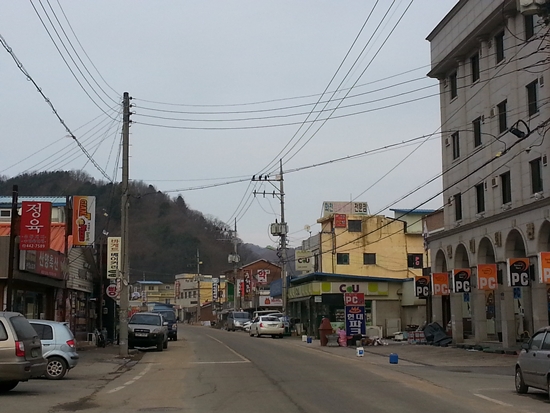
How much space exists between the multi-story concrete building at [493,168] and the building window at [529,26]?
54 millimetres

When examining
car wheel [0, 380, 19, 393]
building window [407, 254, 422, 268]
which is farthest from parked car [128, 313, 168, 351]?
building window [407, 254, 422, 268]

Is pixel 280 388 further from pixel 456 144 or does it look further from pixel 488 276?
pixel 456 144

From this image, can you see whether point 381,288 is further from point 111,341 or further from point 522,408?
point 522,408

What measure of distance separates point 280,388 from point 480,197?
22.2 meters

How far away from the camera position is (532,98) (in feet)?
99.9

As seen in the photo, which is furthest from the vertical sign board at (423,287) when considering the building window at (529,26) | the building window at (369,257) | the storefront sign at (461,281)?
the building window at (369,257)

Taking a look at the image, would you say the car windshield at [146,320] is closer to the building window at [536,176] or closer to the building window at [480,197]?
the building window at [480,197]

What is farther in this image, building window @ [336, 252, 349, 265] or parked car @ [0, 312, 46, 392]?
building window @ [336, 252, 349, 265]

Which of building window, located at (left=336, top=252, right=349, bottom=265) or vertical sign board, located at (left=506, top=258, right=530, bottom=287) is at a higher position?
building window, located at (left=336, top=252, right=349, bottom=265)

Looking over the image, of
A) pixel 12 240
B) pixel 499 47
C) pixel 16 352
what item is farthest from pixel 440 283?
pixel 16 352

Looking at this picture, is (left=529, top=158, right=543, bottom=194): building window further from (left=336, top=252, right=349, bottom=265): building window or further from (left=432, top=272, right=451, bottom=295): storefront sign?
(left=336, top=252, right=349, bottom=265): building window

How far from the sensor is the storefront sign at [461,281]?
3509cm

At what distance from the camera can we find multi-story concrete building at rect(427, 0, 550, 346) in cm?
2925

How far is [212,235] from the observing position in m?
119
